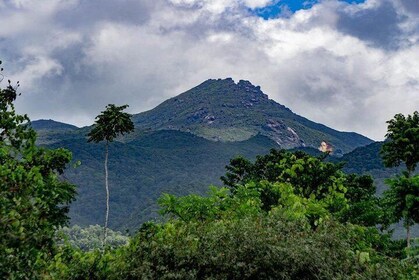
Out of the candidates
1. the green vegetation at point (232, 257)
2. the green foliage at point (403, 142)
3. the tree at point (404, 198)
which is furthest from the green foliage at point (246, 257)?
the green foliage at point (403, 142)

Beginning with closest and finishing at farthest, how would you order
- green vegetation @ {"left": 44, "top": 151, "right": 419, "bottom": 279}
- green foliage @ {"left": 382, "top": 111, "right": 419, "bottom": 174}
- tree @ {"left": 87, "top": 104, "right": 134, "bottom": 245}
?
green vegetation @ {"left": 44, "top": 151, "right": 419, "bottom": 279} → green foliage @ {"left": 382, "top": 111, "right": 419, "bottom": 174} → tree @ {"left": 87, "top": 104, "right": 134, "bottom": 245}

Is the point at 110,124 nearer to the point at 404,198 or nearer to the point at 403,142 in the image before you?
the point at 403,142

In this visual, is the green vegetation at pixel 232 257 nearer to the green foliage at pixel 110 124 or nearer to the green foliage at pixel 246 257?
the green foliage at pixel 246 257

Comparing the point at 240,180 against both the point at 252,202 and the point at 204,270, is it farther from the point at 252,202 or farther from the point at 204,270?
the point at 204,270

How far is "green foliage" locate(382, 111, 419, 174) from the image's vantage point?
50.7 metres

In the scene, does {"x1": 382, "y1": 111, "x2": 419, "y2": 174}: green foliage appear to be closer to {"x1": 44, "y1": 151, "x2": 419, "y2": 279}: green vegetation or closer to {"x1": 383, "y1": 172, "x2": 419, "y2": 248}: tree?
{"x1": 383, "y1": 172, "x2": 419, "y2": 248}: tree

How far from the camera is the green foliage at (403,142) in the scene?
50.7m

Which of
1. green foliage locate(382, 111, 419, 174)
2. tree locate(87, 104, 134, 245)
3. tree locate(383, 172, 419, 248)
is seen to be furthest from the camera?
tree locate(87, 104, 134, 245)

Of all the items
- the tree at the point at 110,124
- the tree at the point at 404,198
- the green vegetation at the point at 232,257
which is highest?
the tree at the point at 110,124

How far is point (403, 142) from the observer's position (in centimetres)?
5134

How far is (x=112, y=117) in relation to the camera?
3002 inches

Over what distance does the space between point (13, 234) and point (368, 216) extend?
25.0 meters

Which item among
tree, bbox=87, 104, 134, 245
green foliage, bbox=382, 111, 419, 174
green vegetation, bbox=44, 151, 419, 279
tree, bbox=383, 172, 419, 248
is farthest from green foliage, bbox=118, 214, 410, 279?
tree, bbox=87, 104, 134, 245

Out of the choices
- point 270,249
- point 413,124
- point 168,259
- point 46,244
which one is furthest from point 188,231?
point 413,124
